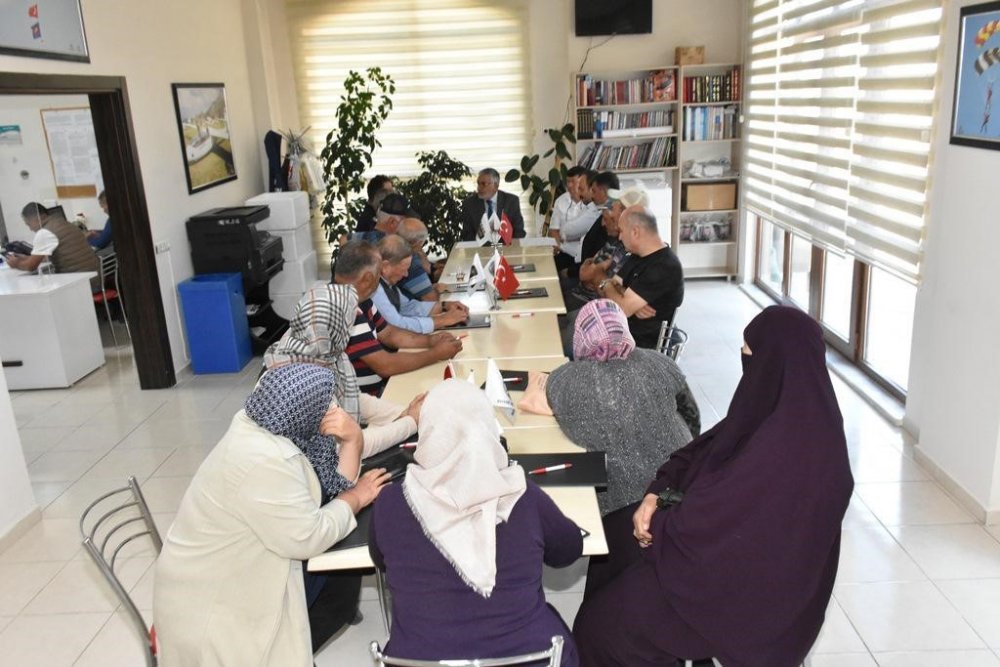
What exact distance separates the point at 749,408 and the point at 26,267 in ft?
21.6

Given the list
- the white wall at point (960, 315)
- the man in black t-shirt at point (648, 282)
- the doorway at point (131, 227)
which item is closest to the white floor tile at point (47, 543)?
the doorway at point (131, 227)

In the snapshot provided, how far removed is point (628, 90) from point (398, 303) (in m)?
4.59

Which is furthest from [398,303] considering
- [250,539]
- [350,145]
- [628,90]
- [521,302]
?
[628,90]

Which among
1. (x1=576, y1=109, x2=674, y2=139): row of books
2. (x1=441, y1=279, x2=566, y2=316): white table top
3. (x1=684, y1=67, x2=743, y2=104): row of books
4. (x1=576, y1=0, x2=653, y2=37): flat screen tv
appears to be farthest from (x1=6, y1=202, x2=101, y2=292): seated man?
(x1=684, y1=67, x2=743, y2=104): row of books

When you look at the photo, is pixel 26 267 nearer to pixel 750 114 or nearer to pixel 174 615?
pixel 174 615

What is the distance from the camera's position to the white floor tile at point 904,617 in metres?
2.99

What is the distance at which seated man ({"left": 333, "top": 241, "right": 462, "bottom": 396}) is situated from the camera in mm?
3841

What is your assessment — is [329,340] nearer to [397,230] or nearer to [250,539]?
[250,539]

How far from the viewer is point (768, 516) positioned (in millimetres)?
2082

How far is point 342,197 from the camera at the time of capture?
8.39m

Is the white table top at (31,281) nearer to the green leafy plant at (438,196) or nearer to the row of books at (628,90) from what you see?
the green leafy plant at (438,196)

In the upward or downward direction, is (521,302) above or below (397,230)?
below

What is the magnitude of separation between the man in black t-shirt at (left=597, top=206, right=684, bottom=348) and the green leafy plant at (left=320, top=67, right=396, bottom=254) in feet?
14.0

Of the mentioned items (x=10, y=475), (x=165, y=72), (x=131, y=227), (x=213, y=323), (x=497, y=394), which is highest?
(x=165, y=72)
